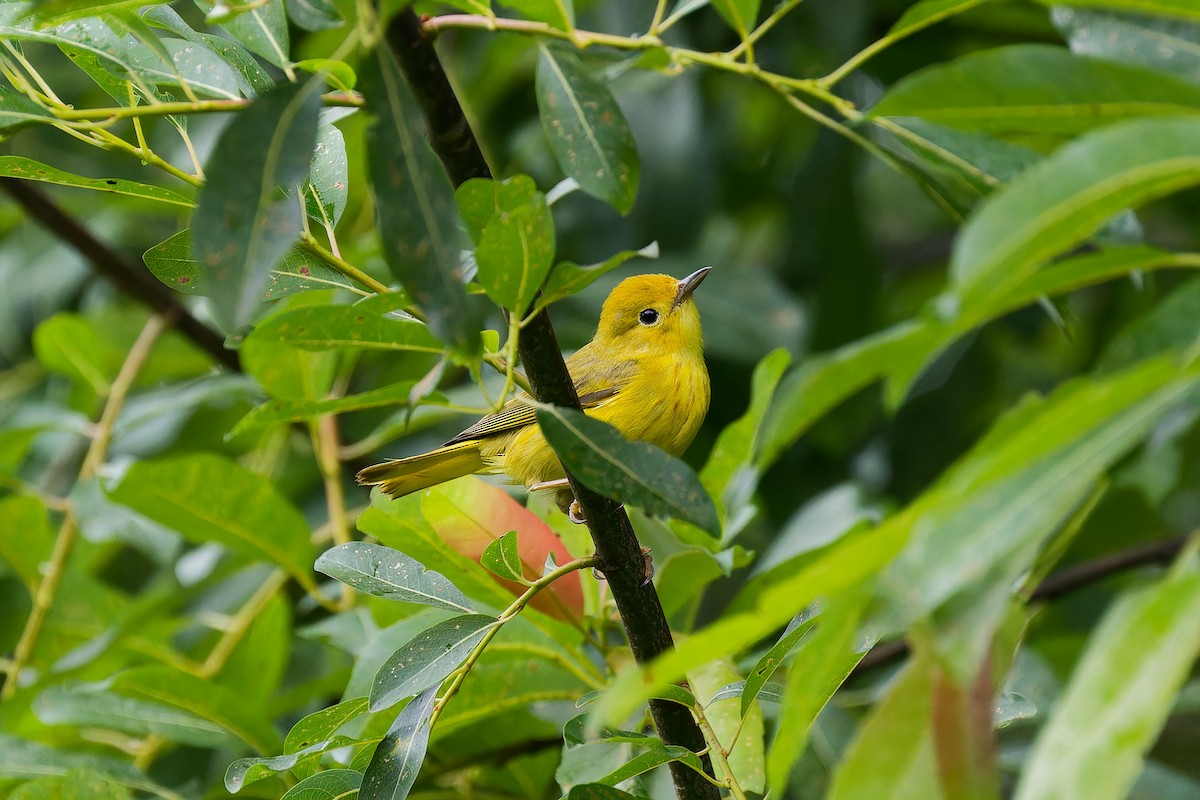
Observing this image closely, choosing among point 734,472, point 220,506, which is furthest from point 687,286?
point 220,506

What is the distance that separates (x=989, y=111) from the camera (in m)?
1.09

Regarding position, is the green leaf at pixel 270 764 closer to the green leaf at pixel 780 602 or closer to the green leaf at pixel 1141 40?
the green leaf at pixel 780 602

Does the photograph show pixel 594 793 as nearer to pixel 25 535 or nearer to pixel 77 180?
pixel 77 180

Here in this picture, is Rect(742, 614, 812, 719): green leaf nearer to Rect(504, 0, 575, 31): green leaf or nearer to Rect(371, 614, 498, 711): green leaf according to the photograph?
Rect(371, 614, 498, 711): green leaf

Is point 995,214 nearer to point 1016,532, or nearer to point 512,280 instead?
point 1016,532

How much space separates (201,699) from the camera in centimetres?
227

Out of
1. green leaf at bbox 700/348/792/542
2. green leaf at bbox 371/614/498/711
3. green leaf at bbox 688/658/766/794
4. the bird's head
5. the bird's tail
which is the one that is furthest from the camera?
the bird's head

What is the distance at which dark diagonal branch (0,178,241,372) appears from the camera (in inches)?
123

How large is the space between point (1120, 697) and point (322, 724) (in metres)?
1.08

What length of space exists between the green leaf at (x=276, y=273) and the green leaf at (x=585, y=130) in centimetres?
34

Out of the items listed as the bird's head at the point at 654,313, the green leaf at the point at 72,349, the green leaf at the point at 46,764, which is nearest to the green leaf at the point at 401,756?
the green leaf at the point at 46,764

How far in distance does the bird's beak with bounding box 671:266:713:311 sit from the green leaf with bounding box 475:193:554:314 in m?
2.01

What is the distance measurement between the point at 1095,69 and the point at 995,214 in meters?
0.39

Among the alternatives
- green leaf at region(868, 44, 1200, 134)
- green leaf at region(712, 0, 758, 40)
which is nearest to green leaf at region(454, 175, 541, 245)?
green leaf at region(868, 44, 1200, 134)
